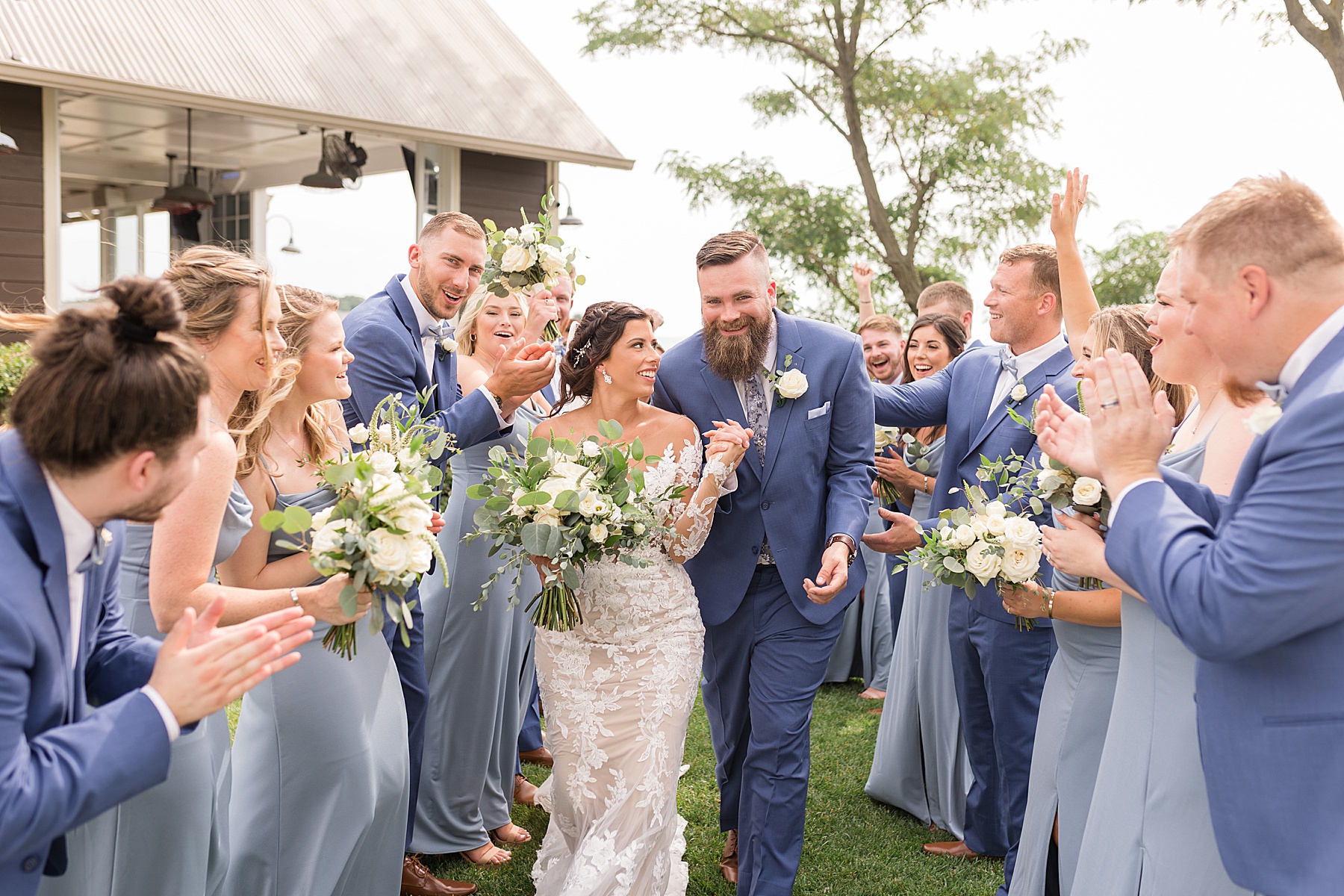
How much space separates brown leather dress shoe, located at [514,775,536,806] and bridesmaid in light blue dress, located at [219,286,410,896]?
7.61 ft

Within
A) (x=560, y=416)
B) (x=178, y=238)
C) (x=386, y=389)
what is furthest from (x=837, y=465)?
(x=178, y=238)

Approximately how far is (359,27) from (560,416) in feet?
31.1

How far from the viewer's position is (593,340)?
4711 millimetres

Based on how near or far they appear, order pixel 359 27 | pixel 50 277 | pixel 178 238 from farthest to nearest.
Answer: pixel 178 238 < pixel 359 27 < pixel 50 277

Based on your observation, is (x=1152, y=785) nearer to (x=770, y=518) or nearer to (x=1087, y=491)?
(x=1087, y=491)

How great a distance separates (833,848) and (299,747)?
2954 millimetres

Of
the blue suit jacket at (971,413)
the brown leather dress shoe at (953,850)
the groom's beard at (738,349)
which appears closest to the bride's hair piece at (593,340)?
Result: the groom's beard at (738,349)

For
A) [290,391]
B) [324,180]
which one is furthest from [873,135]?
[290,391]

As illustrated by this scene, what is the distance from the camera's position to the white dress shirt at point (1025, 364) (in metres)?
4.92

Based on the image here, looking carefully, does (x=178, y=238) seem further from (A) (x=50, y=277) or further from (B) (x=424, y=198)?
(A) (x=50, y=277)

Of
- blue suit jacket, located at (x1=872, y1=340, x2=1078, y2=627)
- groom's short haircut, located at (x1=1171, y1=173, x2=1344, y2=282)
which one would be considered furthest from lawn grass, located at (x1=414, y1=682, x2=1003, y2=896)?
groom's short haircut, located at (x1=1171, y1=173, x2=1344, y2=282)

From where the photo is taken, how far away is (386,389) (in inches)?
192

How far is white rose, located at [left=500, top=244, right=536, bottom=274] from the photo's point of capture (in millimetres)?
5047

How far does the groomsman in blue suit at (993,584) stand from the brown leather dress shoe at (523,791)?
214 centimetres
